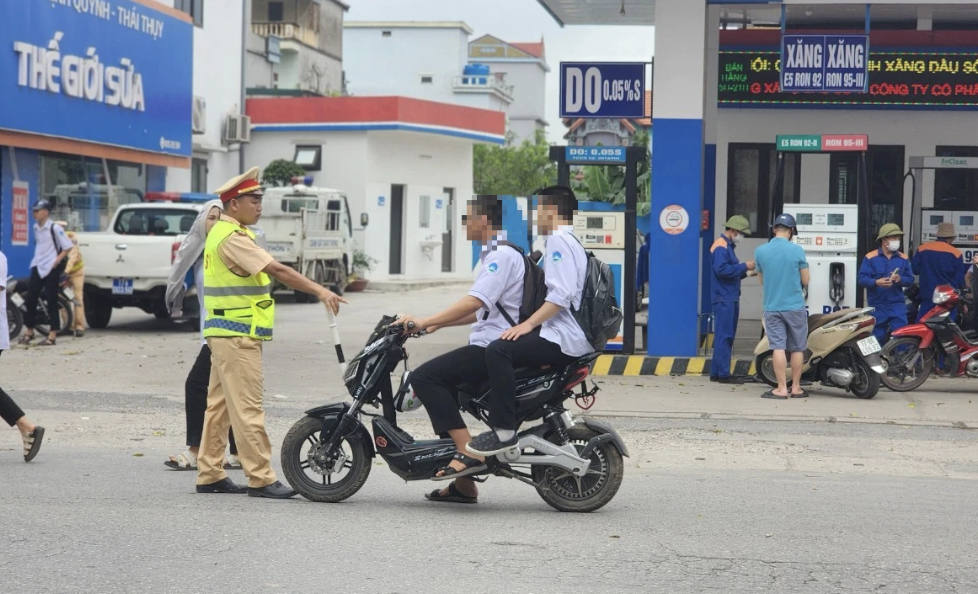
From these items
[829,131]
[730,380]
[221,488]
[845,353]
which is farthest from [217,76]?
[221,488]

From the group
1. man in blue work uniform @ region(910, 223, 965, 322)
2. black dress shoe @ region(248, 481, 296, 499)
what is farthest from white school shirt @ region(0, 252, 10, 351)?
man in blue work uniform @ region(910, 223, 965, 322)

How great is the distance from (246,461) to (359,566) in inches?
70.2

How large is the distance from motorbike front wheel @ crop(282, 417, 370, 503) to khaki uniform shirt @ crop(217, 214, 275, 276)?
93cm

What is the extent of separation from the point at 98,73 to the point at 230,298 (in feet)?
57.6

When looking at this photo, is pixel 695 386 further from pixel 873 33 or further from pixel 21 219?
pixel 21 219

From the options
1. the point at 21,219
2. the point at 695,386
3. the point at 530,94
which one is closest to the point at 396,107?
the point at 21,219

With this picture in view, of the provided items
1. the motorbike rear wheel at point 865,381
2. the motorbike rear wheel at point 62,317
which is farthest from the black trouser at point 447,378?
the motorbike rear wheel at point 62,317

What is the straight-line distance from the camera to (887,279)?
1384cm

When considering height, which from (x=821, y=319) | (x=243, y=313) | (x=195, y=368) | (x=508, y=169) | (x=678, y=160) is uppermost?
(x=508, y=169)

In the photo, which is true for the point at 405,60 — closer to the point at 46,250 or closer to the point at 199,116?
the point at 199,116

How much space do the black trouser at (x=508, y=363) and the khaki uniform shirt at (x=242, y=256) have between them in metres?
1.45

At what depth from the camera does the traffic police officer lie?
7.33 metres

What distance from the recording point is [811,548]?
6.43m

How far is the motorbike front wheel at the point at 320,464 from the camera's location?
7.27 meters
